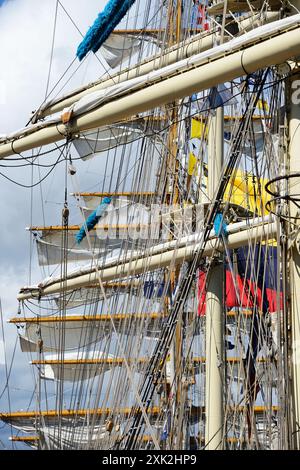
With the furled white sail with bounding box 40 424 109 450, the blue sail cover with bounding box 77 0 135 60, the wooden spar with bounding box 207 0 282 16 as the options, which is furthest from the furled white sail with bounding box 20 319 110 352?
the wooden spar with bounding box 207 0 282 16

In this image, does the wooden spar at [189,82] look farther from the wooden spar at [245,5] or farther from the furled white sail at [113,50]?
the furled white sail at [113,50]

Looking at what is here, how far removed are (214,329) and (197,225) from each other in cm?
269

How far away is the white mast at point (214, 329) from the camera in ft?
61.4

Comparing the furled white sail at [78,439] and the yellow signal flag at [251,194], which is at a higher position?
the yellow signal flag at [251,194]

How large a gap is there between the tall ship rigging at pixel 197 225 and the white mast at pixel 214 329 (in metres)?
0.03

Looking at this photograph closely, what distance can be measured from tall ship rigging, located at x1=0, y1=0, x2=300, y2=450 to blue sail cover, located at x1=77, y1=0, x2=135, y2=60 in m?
0.03

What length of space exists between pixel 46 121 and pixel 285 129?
4550 mm

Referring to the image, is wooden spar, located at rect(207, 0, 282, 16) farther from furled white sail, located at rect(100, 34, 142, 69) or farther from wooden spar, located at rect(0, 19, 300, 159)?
furled white sail, located at rect(100, 34, 142, 69)

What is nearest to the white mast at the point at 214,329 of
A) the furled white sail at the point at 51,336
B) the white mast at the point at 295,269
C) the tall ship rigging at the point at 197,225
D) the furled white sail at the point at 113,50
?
the tall ship rigging at the point at 197,225

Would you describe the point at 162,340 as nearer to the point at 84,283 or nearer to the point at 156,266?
the point at 156,266

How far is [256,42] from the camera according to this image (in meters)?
13.4

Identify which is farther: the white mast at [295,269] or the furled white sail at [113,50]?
the furled white sail at [113,50]

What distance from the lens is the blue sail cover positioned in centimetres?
1833

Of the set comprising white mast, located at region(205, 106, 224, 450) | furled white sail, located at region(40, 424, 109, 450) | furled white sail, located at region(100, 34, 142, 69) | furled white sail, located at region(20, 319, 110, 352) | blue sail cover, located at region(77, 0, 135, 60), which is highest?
furled white sail, located at region(100, 34, 142, 69)
